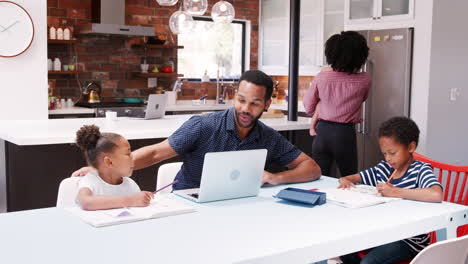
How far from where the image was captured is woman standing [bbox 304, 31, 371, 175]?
12.8 ft

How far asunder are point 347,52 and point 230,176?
1.99 meters

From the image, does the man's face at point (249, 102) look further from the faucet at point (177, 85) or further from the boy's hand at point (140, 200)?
the faucet at point (177, 85)

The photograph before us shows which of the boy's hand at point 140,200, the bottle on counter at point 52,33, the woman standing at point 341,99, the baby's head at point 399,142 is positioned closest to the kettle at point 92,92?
the bottle on counter at point 52,33

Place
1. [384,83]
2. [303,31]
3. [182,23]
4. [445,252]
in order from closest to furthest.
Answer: [445,252] → [182,23] → [384,83] → [303,31]

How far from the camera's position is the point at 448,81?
4.86 m

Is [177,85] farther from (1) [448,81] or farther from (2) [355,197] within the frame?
(2) [355,197]

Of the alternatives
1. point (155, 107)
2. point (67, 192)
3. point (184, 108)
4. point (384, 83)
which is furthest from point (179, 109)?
point (67, 192)

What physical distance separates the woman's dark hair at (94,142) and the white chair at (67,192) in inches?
5.5

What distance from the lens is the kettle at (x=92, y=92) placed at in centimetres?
638

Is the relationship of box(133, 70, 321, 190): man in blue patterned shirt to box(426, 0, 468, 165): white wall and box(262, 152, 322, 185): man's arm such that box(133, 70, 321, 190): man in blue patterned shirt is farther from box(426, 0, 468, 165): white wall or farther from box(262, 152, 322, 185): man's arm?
box(426, 0, 468, 165): white wall

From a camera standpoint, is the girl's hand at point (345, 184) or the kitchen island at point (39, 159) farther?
the kitchen island at point (39, 159)

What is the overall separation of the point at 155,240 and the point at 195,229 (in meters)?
0.17

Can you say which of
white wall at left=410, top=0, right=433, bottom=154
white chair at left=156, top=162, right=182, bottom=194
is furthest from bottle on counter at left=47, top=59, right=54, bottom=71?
white chair at left=156, top=162, right=182, bottom=194

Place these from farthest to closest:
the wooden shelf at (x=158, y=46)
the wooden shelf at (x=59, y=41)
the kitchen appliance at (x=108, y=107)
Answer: the wooden shelf at (x=158, y=46) < the wooden shelf at (x=59, y=41) < the kitchen appliance at (x=108, y=107)
